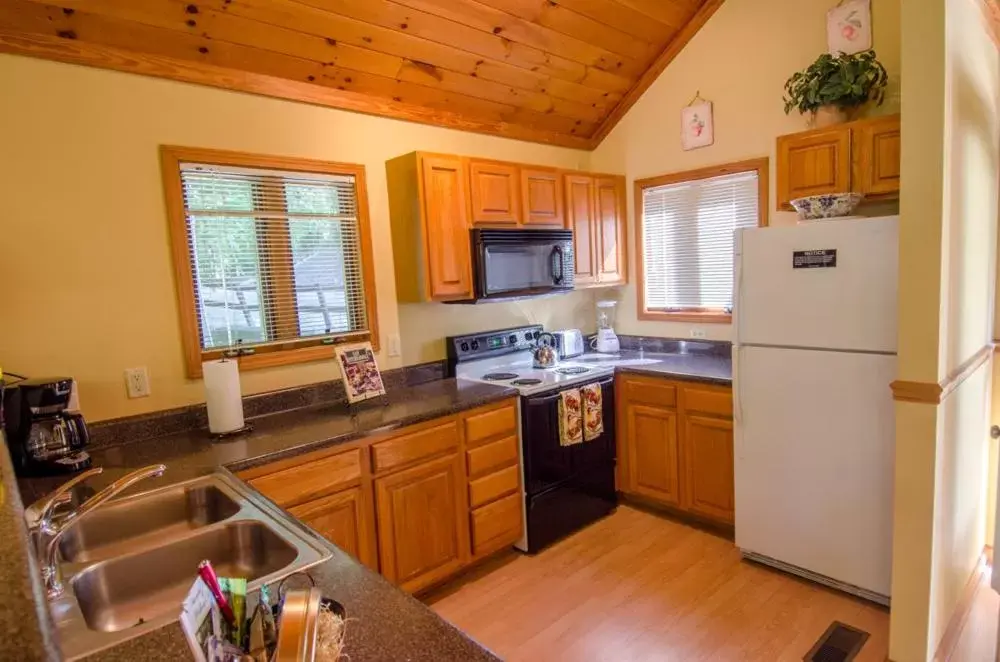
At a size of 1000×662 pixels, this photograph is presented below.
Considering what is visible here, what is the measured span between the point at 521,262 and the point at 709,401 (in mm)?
1253

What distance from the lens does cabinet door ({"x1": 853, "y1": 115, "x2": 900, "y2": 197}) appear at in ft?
8.25

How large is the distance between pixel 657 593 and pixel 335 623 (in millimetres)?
2129

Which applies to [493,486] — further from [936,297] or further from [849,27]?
[849,27]

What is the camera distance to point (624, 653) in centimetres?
222

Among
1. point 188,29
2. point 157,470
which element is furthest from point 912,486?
point 188,29

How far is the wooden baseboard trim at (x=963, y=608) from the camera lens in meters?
2.12

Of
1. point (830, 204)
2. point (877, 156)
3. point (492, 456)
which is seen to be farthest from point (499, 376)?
point (877, 156)

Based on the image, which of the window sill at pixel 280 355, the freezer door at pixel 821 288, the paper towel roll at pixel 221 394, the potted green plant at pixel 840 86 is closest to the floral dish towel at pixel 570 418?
the freezer door at pixel 821 288

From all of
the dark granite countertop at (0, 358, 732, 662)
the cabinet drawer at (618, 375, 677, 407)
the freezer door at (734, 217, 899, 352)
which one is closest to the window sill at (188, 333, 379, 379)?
the dark granite countertop at (0, 358, 732, 662)

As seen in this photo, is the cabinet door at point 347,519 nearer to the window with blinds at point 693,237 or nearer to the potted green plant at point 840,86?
the window with blinds at point 693,237

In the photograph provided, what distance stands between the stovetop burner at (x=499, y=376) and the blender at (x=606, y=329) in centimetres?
88

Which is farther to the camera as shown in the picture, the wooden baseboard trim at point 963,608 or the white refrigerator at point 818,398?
the white refrigerator at point 818,398

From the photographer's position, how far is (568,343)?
3756 mm

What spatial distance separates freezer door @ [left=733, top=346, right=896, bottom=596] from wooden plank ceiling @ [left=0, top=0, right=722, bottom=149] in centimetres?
192
